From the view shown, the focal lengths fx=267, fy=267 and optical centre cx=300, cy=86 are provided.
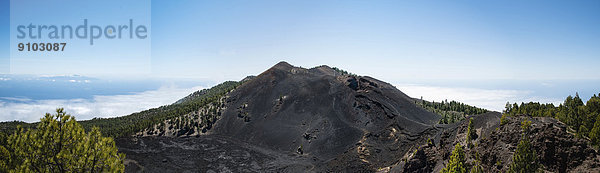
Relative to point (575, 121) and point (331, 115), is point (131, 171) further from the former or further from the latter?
point (575, 121)

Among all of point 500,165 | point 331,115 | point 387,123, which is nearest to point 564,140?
point 500,165

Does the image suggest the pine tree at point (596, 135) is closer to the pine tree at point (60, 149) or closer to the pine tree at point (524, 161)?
the pine tree at point (524, 161)

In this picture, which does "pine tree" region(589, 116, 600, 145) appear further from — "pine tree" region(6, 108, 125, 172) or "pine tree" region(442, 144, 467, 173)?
"pine tree" region(6, 108, 125, 172)

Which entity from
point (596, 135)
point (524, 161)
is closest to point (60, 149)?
point (524, 161)

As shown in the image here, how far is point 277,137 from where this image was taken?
2030 inches

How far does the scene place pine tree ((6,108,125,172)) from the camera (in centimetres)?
900

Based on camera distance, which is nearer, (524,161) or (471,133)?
(524,161)

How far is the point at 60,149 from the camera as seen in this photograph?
9.56 m

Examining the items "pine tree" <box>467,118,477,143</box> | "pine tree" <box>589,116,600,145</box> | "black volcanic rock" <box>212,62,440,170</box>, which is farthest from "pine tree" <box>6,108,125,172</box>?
"black volcanic rock" <box>212,62,440,170</box>

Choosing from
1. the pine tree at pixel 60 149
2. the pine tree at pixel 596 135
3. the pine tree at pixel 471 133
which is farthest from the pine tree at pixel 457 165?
the pine tree at pixel 60 149

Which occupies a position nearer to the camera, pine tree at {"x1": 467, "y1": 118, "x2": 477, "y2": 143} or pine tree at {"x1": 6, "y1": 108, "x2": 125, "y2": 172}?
pine tree at {"x1": 6, "y1": 108, "x2": 125, "y2": 172}

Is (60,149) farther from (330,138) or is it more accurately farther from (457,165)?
(330,138)

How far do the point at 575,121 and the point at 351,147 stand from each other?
2807 cm

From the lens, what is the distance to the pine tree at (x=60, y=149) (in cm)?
900
